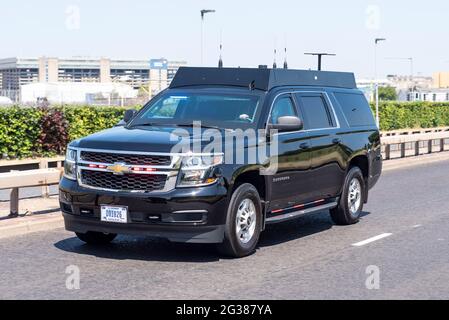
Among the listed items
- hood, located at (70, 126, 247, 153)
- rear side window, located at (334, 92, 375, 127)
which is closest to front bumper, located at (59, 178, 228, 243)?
hood, located at (70, 126, 247, 153)

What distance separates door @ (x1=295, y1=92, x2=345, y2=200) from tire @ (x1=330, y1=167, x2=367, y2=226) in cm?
22

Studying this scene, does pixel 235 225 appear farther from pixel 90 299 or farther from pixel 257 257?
pixel 90 299

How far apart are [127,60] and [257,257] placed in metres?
136

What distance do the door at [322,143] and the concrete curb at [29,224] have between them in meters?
3.59

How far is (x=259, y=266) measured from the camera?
8.90 m

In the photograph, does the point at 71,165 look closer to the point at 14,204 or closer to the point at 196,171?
the point at 196,171

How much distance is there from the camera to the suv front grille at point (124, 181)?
8.81m

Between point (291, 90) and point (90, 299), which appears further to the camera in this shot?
point (291, 90)

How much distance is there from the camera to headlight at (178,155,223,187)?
28.8 ft

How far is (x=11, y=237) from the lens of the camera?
1066 centimetres

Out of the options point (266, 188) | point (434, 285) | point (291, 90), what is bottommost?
point (434, 285)
